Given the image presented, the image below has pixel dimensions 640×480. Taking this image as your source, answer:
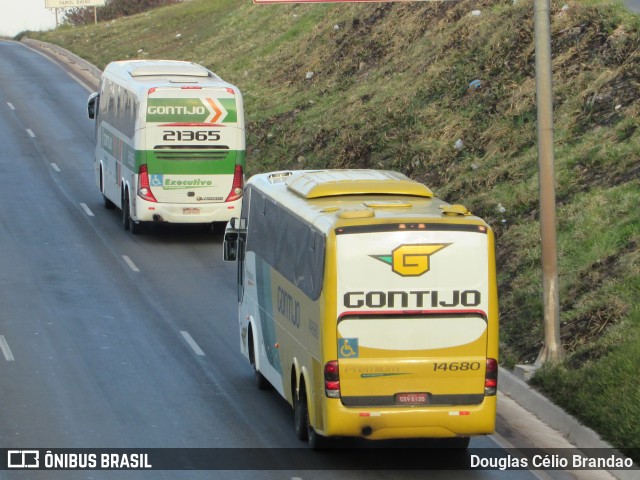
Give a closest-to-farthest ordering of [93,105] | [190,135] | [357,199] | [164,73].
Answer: [357,199], [190,135], [164,73], [93,105]

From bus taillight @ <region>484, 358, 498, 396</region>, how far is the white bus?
1658 cm

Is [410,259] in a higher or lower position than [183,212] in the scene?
higher

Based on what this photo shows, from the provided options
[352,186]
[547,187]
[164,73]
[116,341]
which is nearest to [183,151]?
[164,73]

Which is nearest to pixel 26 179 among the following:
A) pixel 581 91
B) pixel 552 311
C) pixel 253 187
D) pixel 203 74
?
pixel 203 74

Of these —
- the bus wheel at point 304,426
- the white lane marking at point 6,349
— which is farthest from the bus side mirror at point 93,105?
the bus wheel at point 304,426

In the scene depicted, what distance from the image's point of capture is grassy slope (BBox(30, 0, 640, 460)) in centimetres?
1970

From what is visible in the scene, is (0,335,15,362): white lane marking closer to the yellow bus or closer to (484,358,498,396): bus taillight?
the yellow bus

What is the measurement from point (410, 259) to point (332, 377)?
1595 mm

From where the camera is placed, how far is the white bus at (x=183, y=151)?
3075cm

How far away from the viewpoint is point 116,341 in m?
22.2

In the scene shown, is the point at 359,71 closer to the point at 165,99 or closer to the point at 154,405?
the point at 165,99

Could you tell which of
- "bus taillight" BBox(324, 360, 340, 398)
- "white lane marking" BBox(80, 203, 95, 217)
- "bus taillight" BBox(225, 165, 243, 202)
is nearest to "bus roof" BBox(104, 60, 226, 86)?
"bus taillight" BBox(225, 165, 243, 202)

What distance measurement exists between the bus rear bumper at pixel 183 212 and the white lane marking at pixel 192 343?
859 cm

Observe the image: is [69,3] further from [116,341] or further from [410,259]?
[410,259]
